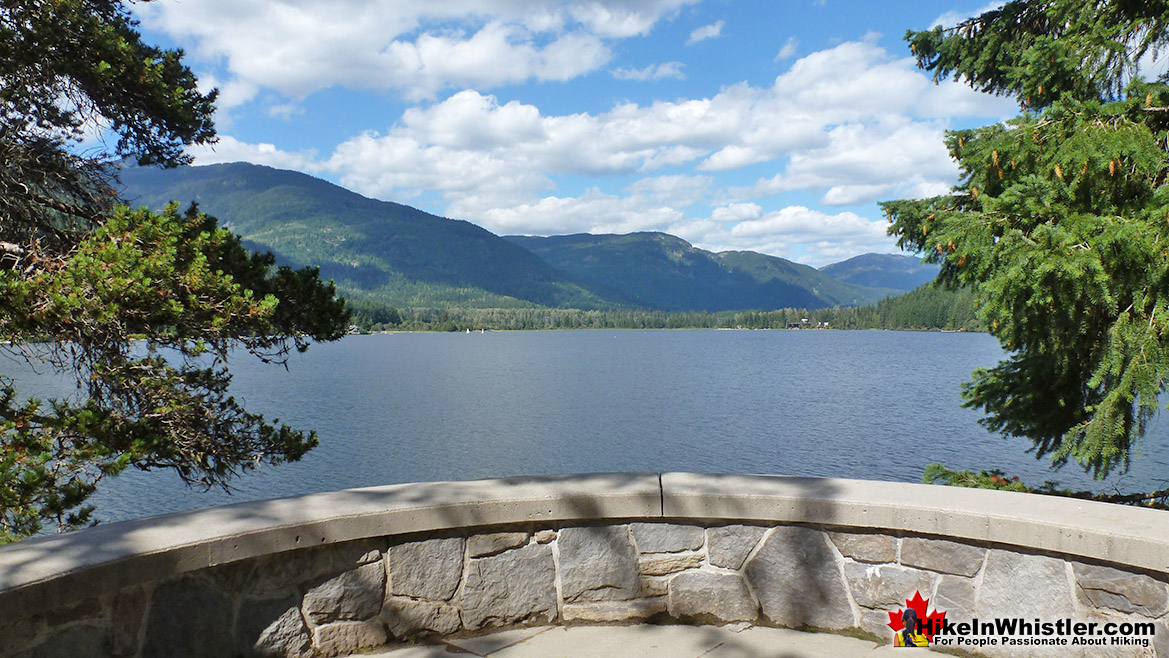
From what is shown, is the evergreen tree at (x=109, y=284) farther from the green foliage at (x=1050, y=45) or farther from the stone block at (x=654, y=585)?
the green foliage at (x=1050, y=45)

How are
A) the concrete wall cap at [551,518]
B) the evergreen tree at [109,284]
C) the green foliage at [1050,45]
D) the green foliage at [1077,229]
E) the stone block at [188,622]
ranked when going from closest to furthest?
the concrete wall cap at [551,518]
the stone block at [188,622]
the green foliage at [1077,229]
the evergreen tree at [109,284]
the green foliage at [1050,45]

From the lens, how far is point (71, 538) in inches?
106

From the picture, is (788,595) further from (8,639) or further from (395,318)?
(395,318)

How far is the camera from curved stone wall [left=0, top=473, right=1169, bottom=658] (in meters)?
2.58

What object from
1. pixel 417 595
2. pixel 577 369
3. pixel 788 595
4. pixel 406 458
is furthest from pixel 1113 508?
pixel 577 369

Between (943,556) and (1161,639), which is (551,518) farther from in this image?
(1161,639)

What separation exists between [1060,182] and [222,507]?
248 inches

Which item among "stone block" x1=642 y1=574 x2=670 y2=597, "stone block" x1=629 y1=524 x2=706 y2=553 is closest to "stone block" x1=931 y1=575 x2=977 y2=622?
"stone block" x1=629 y1=524 x2=706 y2=553

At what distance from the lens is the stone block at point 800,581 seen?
313 centimetres

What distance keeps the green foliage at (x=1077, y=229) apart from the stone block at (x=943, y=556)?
9.79 feet

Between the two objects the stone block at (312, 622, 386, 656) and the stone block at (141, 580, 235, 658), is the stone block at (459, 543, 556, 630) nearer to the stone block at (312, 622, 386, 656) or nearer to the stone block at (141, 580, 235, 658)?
the stone block at (312, 622, 386, 656)

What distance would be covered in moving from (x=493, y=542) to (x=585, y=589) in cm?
47

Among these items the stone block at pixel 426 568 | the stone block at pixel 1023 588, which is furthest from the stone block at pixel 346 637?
the stone block at pixel 1023 588

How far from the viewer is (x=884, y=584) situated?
3.06m
